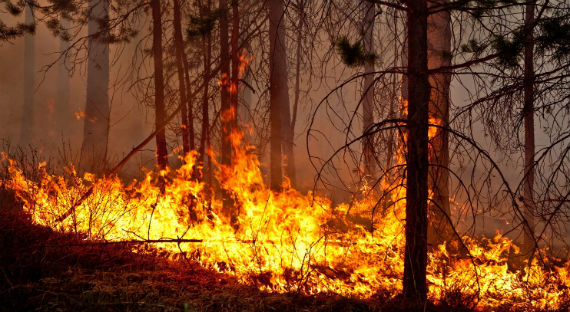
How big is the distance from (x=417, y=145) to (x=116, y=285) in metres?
2.99

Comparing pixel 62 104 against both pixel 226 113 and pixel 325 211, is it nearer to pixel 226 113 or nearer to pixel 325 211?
pixel 226 113

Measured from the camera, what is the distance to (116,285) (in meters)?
3.62

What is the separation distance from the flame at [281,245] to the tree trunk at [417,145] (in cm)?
64

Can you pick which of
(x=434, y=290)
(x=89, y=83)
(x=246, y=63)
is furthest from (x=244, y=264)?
(x=89, y=83)

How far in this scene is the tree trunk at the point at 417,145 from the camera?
3.79m

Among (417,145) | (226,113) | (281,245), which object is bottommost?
(281,245)

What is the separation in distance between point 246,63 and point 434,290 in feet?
15.2

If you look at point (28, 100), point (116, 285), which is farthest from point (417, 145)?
point (28, 100)

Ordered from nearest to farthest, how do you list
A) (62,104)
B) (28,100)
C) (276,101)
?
1. (276,101)
2. (28,100)
3. (62,104)

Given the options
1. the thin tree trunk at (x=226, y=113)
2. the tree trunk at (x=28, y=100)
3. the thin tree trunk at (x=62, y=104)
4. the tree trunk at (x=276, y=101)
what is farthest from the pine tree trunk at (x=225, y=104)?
the thin tree trunk at (x=62, y=104)

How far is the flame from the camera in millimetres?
4781

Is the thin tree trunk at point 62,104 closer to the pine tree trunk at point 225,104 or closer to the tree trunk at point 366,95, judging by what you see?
the tree trunk at point 366,95

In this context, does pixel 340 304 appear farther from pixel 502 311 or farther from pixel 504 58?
pixel 504 58

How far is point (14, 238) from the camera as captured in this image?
4754 millimetres
